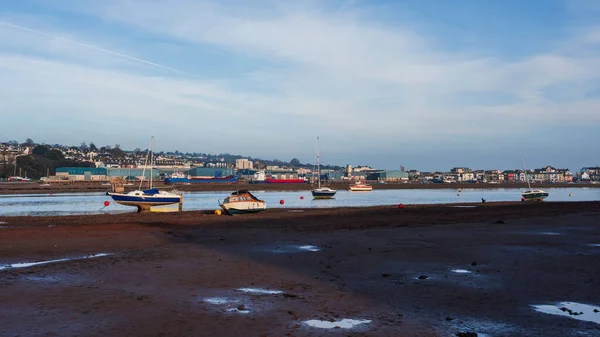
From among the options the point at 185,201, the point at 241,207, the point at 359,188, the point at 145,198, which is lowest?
the point at 185,201

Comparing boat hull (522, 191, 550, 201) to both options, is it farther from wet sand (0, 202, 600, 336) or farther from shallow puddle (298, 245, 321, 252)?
shallow puddle (298, 245, 321, 252)

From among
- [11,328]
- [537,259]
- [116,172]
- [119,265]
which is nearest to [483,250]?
[537,259]

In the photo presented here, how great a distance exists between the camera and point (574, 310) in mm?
10586

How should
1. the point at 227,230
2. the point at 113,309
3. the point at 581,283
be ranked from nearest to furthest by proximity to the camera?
the point at 113,309
the point at 581,283
the point at 227,230

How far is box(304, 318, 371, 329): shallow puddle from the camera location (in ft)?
30.8

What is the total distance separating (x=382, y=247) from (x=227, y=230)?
9771 mm

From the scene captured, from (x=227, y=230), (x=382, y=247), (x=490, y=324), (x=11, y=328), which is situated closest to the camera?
(x=11, y=328)

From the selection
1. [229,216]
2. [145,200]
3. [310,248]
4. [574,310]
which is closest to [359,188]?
[145,200]

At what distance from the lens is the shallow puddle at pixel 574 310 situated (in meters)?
9.98

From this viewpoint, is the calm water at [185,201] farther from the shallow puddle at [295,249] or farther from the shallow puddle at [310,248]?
the shallow puddle at [310,248]

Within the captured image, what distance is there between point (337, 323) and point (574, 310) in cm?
491

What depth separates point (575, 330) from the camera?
912 cm

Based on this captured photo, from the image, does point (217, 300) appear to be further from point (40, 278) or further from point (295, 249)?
point (295, 249)

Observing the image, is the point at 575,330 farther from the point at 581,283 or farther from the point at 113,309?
the point at 113,309
